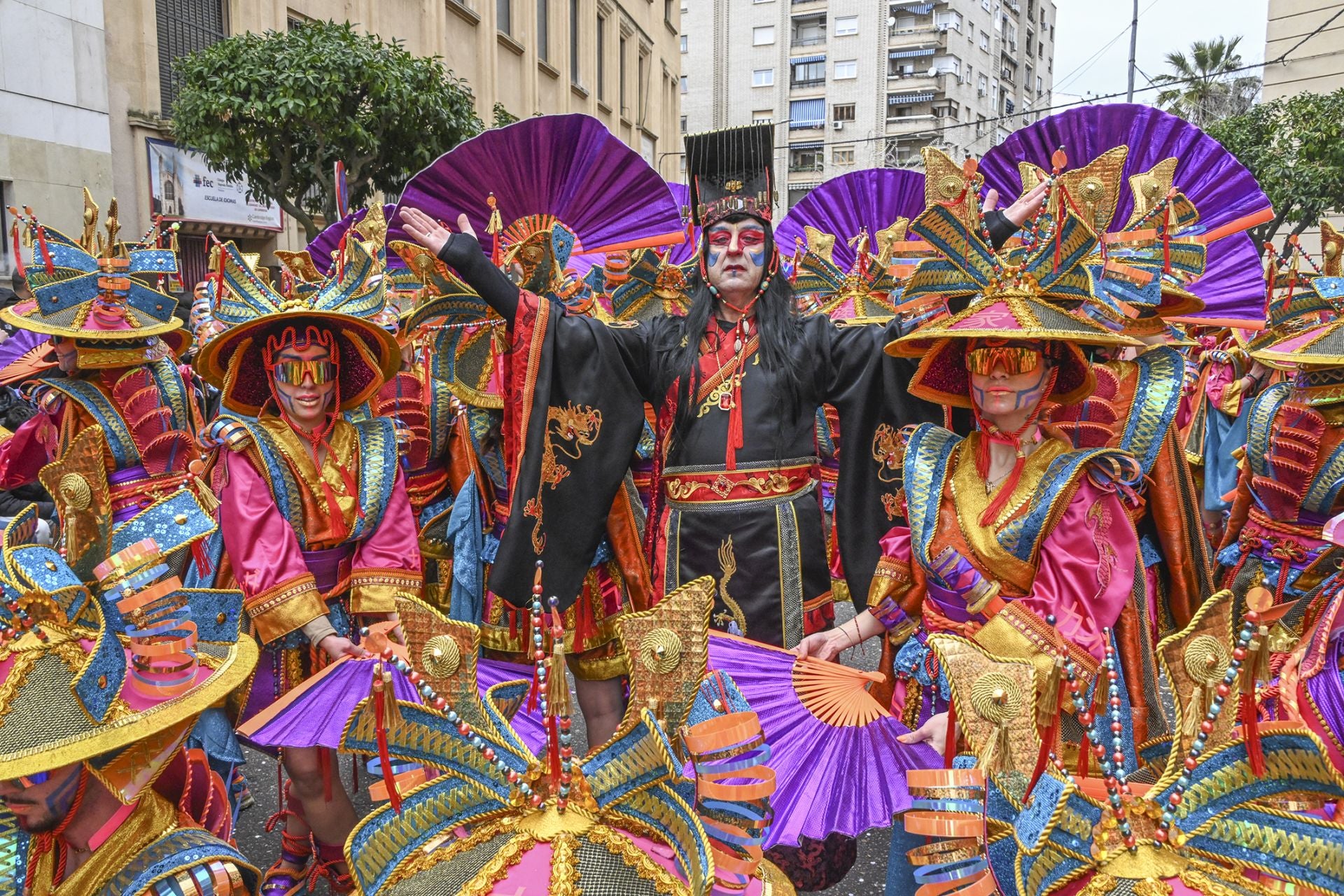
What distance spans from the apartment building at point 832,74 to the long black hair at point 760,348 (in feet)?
151

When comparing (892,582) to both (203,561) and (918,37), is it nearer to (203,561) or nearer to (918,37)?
(203,561)

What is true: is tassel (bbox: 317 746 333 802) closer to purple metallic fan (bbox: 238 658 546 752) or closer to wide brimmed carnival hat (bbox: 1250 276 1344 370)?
purple metallic fan (bbox: 238 658 546 752)

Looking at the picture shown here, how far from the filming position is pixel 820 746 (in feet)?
7.03

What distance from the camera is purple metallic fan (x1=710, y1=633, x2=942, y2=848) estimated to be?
6.48 feet

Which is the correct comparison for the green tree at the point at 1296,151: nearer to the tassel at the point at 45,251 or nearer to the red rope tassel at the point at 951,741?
the red rope tassel at the point at 951,741

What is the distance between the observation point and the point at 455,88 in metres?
11.2

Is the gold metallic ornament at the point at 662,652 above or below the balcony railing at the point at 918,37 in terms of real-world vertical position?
below

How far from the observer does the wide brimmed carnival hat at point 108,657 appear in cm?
156

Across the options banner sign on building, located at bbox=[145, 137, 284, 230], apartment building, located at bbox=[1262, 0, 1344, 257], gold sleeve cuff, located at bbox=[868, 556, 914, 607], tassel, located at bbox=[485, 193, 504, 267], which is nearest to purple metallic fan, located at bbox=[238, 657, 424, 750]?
gold sleeve cuff, located at bbox=[868, 556, 914, 607]

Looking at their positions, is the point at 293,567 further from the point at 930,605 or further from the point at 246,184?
the point at 246,184

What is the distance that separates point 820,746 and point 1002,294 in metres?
1.11

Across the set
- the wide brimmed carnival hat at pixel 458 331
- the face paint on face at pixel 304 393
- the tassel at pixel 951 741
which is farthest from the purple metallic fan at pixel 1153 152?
the face paint on face at pixel 304 393

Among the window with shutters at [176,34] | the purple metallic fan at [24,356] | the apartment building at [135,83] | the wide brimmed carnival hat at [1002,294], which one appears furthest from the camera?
the window with shutters at [176,34]

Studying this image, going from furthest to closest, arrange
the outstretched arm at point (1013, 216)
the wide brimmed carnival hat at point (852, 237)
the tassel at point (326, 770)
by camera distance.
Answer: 1. the wide brimmed carnival hat at point (852, 237)
2. the tassel at point (326, 770)
3. the outstretched arm at point (1013, 216)
